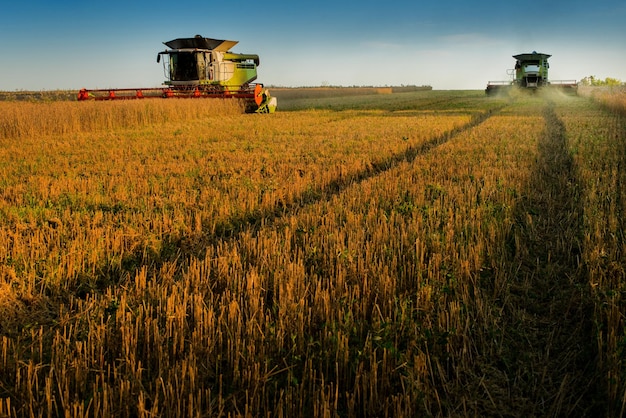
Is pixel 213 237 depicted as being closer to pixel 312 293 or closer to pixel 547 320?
pixel 312 293

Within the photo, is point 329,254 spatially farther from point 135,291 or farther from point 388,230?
point 135,291

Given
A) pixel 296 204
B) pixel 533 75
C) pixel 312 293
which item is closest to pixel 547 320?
pixel 312 293

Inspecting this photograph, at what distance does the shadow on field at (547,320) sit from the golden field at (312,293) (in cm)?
2

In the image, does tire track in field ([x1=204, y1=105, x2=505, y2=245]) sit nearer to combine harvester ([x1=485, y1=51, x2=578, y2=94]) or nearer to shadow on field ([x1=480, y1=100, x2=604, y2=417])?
shadow on field ([x1=480, y1=100, x2=604, y2=417])

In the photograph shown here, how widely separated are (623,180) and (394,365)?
676 centimetres

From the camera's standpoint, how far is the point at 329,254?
4723 millimetres

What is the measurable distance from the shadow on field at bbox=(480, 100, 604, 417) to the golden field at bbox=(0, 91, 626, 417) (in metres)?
0.02

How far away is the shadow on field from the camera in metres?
2.83

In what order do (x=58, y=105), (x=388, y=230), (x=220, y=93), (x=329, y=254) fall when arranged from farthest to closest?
(x=220, y=93) < (x=58, y=105) < (x=388, y=230) < (x=329, y=254)

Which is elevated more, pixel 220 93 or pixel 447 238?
pixel 220 93

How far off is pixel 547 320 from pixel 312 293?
169 centimetres

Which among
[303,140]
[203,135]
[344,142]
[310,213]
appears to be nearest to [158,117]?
[203,135]

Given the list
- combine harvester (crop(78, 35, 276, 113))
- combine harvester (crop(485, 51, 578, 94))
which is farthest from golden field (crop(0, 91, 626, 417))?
combine harvester (crop(485, 51, 578, 94))

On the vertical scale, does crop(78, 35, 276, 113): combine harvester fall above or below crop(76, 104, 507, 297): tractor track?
above
